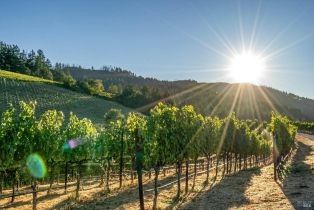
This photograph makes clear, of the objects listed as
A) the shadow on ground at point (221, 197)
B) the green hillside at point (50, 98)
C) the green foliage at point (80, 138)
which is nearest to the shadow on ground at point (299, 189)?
the shadow on ground at point (221, 197)

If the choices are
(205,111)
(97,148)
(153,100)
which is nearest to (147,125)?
(97,148)

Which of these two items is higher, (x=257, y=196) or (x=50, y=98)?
(x=50, y=98)

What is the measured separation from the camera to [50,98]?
106750 millimetres

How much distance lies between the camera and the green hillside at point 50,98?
315 ft

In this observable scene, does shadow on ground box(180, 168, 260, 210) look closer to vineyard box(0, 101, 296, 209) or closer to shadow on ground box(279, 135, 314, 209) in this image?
vineyard box(0, 101, 296, 209)

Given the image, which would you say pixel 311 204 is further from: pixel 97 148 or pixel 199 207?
pixel 97 148

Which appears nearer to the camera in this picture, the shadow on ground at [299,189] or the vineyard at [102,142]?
the vineyard at [102,142]

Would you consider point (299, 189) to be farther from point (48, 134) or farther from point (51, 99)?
point (51, 99)

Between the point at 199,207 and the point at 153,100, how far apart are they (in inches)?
4660

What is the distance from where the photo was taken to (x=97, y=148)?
3456cm

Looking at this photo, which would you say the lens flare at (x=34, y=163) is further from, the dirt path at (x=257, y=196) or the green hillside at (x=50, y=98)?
the green hillside at (x=50, y=98)

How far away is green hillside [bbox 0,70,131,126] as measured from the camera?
3777 inches

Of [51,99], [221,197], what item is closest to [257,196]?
Result: [221,197]

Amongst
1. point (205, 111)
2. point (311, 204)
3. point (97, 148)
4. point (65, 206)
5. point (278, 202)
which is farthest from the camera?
point (205, 111)
